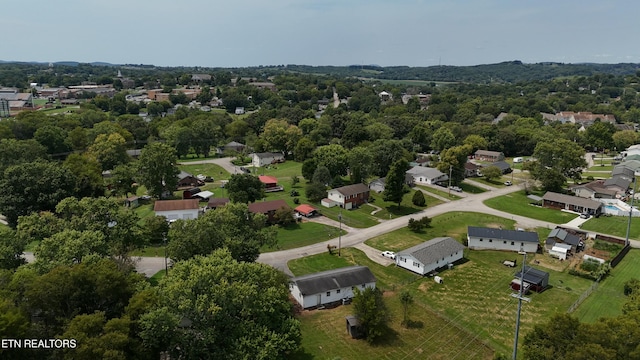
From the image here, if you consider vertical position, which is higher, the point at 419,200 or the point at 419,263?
the point at 419,200

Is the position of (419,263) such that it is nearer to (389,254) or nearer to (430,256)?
(430,256)

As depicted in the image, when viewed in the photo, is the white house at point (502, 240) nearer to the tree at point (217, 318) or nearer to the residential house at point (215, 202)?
the tree at point (217, 318)

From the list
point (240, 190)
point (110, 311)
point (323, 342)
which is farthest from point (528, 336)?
point (240, 190)

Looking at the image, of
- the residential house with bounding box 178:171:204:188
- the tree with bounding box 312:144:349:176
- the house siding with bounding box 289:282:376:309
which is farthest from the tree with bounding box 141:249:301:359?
the residential house with bounding box 178:171:204:188

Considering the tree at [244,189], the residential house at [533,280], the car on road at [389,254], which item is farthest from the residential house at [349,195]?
the residential house at [533,280]

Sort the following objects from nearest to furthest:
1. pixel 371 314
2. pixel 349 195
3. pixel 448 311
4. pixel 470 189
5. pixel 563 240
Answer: pixel 371 314
pixel 448 311
pixel 563 240
pixel 349 195
pixel 470 189

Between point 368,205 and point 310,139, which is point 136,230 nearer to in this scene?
point 368,205

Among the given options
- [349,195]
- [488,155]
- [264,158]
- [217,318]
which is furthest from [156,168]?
[488,155]
